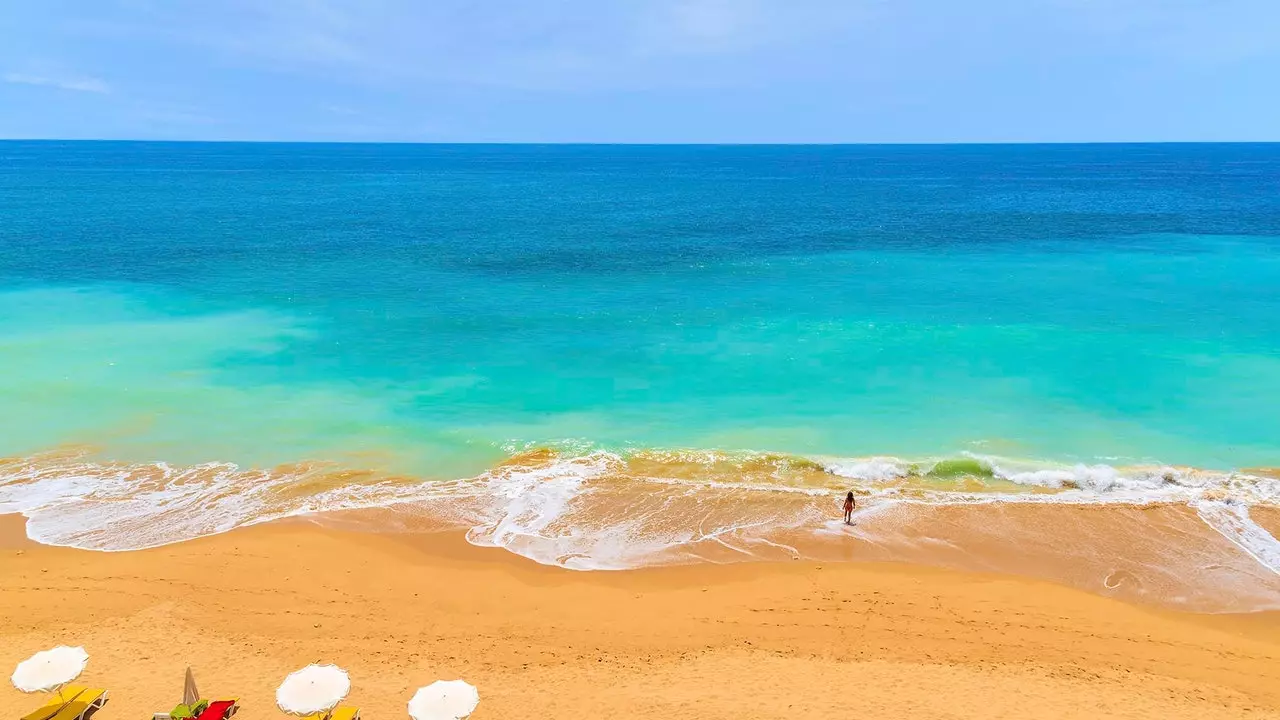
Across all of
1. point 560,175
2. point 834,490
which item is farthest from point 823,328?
point 560,175

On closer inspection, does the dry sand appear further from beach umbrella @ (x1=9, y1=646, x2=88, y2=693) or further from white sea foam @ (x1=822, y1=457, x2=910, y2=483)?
white sea foam @ (x1=822, y1=457, x2=910, y2=483)

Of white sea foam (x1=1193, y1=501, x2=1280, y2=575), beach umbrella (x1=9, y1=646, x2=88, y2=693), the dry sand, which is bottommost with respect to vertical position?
the dry sand

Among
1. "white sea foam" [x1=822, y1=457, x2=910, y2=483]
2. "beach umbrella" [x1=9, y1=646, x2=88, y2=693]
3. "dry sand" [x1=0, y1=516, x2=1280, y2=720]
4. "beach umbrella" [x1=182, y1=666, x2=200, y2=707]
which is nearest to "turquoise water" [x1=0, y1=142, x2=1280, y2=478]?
"white sea foam" [x1=822, y1=457, x2=910, y2=483]

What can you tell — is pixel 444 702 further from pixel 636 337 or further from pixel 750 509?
pixel 636 337

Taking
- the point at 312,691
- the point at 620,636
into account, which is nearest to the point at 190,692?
the point at 312,691

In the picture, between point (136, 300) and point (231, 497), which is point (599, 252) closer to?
point (136, 300)
